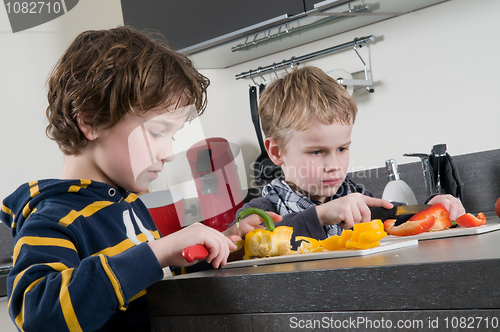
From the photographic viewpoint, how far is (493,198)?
1396mm

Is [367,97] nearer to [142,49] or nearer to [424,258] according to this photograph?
[142,49]

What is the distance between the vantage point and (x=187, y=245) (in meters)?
0.60

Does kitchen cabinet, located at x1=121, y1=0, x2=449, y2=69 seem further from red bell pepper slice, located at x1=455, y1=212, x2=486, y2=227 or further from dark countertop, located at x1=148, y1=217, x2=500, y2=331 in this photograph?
dark countertop, located at x1=148, y1=217, x2=500, y2=331

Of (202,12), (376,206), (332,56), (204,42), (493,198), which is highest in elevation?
(202,12)

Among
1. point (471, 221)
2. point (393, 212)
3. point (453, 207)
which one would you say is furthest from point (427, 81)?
point (471, 221)

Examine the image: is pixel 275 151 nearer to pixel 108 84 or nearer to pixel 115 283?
pixel 108 84

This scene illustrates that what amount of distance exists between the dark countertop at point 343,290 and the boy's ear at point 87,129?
391 mm

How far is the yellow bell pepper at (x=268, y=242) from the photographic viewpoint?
2.35ft

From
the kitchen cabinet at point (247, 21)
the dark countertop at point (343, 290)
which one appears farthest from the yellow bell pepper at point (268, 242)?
the kitchen cabinet at point (247, 21)

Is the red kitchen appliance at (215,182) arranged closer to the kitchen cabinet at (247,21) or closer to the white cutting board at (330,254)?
the kitchen cabinet at (247,21)

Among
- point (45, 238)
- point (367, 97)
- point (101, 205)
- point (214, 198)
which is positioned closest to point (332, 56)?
point (367, 97)

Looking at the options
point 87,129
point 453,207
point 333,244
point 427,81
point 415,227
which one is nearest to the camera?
point 333,244

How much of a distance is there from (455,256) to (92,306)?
1.30 ft

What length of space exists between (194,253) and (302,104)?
2.46 feet
